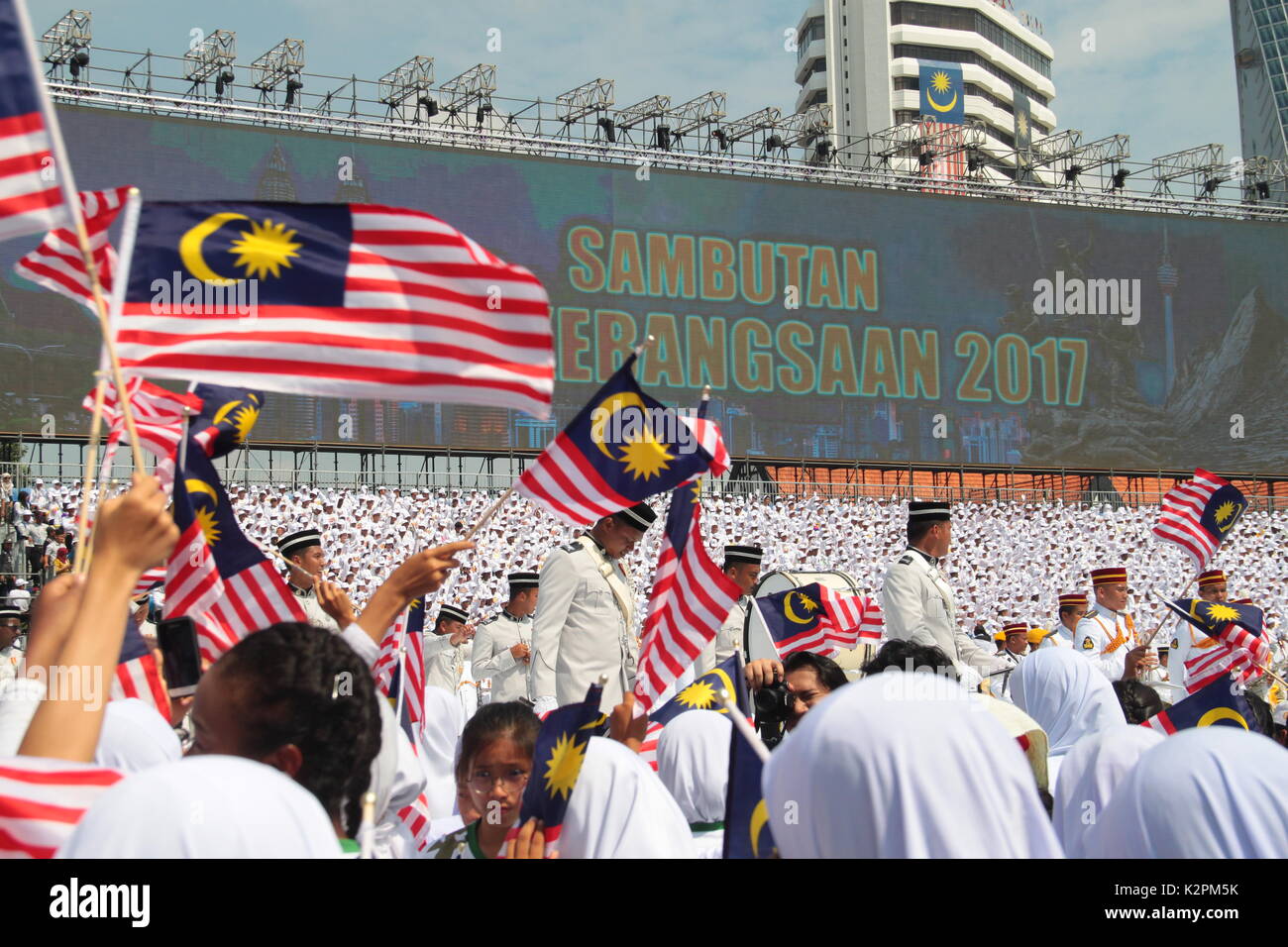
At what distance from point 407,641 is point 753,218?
20.4 metres

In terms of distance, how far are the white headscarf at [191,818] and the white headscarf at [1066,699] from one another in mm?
3910

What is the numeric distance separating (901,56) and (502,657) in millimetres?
62771

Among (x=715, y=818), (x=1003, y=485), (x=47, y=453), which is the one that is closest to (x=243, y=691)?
(x=715, y=818)

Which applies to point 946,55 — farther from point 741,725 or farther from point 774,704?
point 741,725

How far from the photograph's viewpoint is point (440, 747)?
19.9 feet

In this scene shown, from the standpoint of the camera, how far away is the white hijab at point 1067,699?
16.6 ft

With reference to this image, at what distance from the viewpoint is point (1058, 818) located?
3.58 metres

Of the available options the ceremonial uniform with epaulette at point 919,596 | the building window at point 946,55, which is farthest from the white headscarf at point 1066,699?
the building window at point 946,55

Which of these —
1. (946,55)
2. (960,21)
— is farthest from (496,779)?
(960,21)

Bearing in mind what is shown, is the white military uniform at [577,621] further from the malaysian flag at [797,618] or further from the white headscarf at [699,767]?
the white headscarf at [699,767]

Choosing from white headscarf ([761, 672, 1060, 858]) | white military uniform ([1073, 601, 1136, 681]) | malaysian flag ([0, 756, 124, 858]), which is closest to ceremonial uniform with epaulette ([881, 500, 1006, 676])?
white military uniform ([1073, 601, 1136, 681])

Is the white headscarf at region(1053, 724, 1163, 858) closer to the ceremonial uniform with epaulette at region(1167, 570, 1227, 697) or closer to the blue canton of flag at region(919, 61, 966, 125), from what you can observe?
the ceremonial uniform with epaulette at region(1167, 570, 1227, 697)

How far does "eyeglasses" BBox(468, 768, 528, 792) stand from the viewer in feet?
11.6
